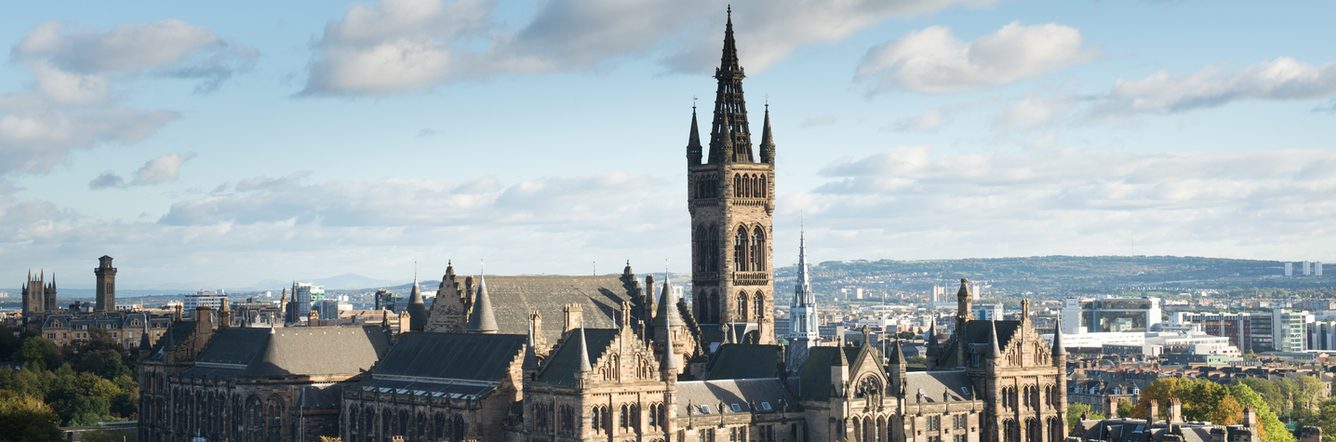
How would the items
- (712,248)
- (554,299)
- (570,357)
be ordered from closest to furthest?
(570,357) → (554,299) → (712,248)

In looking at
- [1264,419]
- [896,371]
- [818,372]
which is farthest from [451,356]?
[1264,419]

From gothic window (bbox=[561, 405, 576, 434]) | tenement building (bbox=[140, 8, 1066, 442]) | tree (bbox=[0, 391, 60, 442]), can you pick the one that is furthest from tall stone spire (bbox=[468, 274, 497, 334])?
tree (bbox=[0, 391, 60, 442])

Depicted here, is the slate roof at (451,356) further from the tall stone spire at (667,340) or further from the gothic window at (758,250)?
the gothic window at (758,250)

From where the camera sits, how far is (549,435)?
13300 cm

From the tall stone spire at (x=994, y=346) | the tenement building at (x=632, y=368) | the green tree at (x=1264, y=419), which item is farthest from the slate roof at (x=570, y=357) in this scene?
the green tree at (x=1264, y=419)

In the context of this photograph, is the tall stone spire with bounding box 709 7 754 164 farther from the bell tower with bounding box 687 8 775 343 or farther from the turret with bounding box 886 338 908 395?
the turret with bounding box 886 338 908 395

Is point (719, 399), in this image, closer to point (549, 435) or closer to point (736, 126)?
point (549, 435)

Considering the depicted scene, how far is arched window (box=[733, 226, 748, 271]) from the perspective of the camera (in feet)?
582

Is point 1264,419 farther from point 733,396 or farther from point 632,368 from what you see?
point 632,368

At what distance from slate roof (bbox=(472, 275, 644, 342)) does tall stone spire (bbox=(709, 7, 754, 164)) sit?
17921 mm

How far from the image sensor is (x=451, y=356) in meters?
152

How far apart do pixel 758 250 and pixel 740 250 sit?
192cm

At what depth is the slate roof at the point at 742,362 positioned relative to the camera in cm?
14812

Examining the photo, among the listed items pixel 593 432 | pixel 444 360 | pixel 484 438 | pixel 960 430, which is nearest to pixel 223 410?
pixel 444 360
